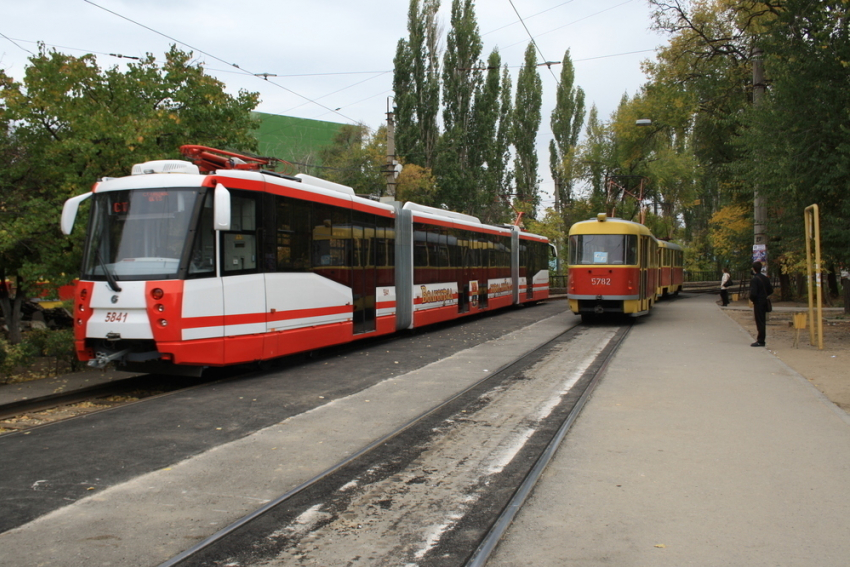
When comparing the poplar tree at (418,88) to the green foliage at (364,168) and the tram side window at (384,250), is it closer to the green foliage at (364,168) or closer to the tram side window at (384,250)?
the green foliage at (364,168)

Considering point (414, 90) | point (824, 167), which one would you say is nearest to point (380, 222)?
point (824, 167)

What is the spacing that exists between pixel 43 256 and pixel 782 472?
11690mm

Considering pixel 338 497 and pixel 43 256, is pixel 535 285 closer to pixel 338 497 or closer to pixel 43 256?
pixel 43 256

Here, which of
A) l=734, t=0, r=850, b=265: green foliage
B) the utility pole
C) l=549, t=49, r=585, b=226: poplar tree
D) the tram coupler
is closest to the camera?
the tram coupler

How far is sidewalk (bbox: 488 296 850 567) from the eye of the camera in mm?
4191

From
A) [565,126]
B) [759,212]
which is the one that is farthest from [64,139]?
[565,126]

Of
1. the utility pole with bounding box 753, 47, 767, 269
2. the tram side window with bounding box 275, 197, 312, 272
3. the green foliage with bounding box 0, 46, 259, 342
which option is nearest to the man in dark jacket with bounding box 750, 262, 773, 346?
the utility pole with bounding box 753, 47, 767, 269

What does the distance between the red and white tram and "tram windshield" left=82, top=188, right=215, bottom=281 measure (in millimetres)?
14

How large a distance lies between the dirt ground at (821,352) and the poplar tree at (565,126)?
34.0m

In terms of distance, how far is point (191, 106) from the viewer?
45.0 ft

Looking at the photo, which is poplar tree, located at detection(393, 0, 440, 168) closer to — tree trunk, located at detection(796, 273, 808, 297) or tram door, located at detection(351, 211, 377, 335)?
tree trunk, located at detection(796, 273, 808, 297)

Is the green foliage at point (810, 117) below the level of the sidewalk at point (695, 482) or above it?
above

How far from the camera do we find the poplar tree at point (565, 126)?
5509 centimetres

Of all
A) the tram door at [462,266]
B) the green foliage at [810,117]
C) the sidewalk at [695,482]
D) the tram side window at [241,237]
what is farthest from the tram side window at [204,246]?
the green foliage at [810,117]
